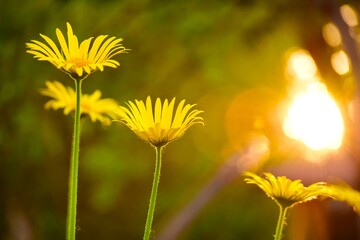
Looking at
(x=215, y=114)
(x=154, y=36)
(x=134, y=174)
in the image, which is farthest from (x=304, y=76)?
(x=134, y=174)

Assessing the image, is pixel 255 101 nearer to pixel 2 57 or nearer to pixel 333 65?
pixel 333 65

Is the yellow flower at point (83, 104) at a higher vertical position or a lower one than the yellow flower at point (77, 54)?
higher

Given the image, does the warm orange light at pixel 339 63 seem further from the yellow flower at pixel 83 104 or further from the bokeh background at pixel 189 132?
the yellow flower at pixel 83 104

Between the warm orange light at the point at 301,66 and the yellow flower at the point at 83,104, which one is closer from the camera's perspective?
the yellow flower at the point at 83,104

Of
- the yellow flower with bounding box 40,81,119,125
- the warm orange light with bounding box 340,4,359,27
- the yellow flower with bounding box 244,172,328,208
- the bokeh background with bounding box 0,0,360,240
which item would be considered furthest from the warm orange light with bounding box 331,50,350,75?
the yellow flower with bounding box 244,172,328,208

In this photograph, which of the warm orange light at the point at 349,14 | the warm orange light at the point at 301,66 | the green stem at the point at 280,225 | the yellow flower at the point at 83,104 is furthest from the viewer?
the warm orange light at the point at 301,66

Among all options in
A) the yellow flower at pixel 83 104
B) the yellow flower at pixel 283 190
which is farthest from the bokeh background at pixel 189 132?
the yellow flower at pixel 283 190

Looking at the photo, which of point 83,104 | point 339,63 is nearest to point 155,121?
point 83,104
